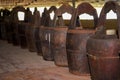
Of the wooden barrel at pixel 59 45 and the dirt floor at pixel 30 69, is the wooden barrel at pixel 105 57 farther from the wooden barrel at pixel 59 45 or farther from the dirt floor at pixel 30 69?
the wooden barrel at pixel 59 45

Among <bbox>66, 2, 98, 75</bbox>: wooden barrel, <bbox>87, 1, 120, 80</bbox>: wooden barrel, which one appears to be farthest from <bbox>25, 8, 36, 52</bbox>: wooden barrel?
<bbox>87, 1, 120, 80</bbox>: wooden barrel

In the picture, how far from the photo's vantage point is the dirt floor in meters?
5.68

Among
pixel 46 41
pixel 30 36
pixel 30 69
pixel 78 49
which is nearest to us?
pixel 78 49

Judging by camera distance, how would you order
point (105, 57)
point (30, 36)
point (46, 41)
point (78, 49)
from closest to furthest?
1. point (105, 57)
2. point (78, 49)
3. point (46, 41)
4. point (30, 36)

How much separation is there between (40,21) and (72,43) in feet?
8.98

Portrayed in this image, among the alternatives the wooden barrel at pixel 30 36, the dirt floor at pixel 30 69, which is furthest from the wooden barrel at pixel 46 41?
the wooden barrel at pixel 30 36

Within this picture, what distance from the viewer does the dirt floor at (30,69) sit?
5.68m

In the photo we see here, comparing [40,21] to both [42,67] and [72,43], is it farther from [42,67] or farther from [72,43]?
[72,43]

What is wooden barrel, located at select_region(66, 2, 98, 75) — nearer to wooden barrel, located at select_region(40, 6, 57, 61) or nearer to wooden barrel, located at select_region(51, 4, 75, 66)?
wooden barrel, located at select_region(51, 4, 75, 66)

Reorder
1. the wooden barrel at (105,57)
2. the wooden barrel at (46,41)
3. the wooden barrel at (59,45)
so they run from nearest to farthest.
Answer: the wooden barrel at (105,57), the wooden barrel at (59,45), the wooden barrel at (46,41)

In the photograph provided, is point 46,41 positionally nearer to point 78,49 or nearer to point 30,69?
point 30,69

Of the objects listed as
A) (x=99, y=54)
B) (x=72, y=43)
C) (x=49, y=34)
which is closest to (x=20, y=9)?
(x=49, y=34)

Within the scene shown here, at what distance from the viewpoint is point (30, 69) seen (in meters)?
6.48

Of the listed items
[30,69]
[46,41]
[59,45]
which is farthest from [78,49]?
[46,41]
